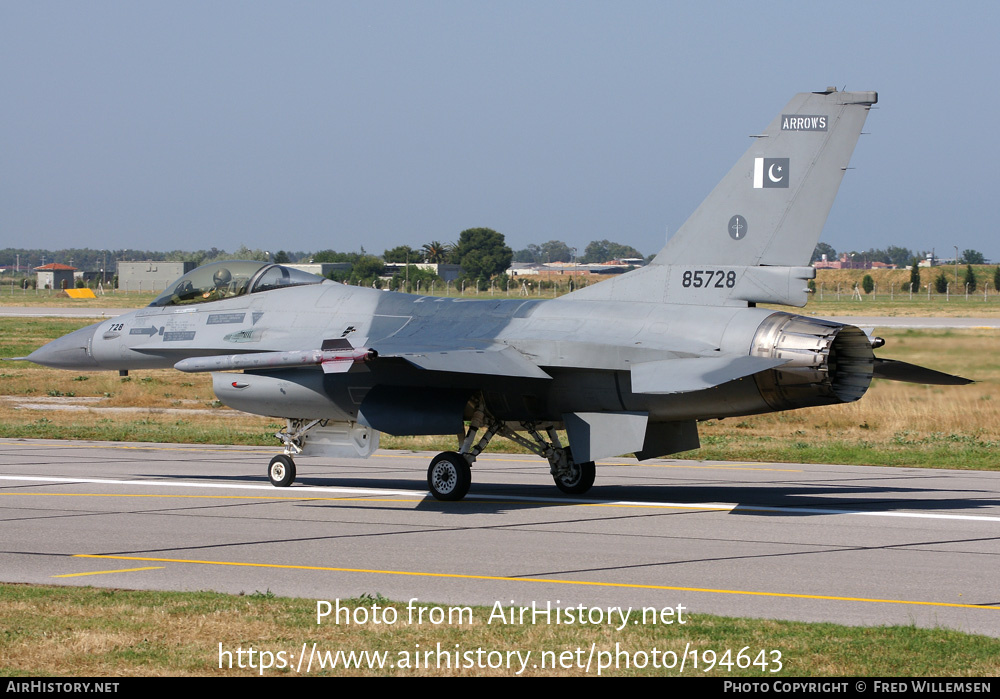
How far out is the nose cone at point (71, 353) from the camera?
18548 millimetres

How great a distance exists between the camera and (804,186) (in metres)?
14.8

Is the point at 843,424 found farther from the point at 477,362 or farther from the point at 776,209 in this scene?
the point at 477,362

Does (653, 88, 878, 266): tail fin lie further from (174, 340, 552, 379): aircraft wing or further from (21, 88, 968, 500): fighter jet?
(174, 340, 552, 379): aircraft wing

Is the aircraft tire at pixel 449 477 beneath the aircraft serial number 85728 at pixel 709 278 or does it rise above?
beneath

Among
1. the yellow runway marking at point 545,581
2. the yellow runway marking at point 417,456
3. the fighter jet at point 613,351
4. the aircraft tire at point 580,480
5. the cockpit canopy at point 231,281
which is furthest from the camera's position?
the yellow runway marking at point 417,456

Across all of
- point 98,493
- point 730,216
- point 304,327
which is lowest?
point 98,493

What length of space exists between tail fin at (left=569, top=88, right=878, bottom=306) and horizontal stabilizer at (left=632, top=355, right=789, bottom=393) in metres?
1.27

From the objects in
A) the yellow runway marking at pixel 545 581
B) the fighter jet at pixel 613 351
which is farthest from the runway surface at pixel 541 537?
the fighter jet at pixel 613 351

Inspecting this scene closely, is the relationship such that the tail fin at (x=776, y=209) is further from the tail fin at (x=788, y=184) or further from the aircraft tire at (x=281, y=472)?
the aircraft tire at (x=281, y=472)

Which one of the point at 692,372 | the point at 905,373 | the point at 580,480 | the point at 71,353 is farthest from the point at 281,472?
the point at 905,373
